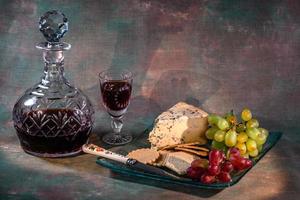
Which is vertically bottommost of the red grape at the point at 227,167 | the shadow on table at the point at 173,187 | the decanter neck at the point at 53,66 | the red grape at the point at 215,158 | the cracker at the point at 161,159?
the shadow on table at the point at 173,187

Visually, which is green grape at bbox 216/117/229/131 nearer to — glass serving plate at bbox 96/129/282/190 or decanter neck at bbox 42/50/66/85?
glass serving plate at bbox 96/129/282/190

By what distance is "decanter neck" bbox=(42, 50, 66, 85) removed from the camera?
1782mm

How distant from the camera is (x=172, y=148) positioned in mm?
1817

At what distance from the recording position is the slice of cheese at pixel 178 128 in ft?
6.02

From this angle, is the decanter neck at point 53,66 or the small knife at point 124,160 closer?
the small knife at point 124,160

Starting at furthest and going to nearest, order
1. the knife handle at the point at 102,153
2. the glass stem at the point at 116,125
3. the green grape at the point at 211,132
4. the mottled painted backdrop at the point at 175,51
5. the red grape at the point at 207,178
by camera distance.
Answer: the mottled painted backdrop at the point at 175,51, the glass stem at the point at 116,125, the green grape at the point at 211,132, the knife handle at the point at 102,153, the red grape at the point at 207,178

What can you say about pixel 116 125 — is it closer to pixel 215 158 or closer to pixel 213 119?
pixel 213 119

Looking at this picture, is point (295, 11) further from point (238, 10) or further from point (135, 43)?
point (135, 43)

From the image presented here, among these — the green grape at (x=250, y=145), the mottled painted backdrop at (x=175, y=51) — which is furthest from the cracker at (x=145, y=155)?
the mottled painted backdrop at (x=175, y=51)

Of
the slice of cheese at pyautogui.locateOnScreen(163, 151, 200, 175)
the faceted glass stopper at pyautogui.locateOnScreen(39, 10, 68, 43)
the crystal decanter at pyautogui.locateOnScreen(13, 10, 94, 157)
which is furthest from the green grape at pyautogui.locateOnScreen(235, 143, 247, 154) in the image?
the faceted glass stopper at pyautogui.locateOnScreen(39, 10, 68, 43)

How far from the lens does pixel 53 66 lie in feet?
5.93

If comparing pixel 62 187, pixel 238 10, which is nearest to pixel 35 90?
pixel 62 187

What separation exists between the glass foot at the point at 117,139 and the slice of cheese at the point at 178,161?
0.74 feet

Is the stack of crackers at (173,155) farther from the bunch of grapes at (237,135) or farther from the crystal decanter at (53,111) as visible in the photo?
the crystal decanter at (53,111)
